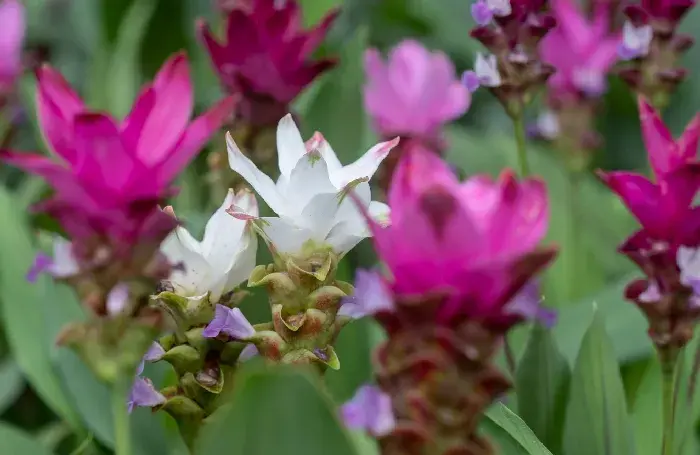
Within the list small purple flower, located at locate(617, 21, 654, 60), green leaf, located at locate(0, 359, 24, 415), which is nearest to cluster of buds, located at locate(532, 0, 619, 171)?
small purple flower, located at locate(617, 21, 654, 60)

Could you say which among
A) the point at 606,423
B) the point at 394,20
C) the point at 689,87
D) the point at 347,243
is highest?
the point at 347,243

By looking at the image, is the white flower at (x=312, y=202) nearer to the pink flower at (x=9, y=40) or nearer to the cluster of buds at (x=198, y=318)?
the cluster of buds at (x=198, y=318)

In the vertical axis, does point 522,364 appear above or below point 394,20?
above

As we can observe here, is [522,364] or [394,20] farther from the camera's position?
[394,20]

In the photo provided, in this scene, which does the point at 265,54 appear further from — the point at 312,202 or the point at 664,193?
the point at 664,193

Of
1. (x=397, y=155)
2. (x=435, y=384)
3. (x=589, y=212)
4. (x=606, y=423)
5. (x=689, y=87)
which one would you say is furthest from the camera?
(x=689, y=87)

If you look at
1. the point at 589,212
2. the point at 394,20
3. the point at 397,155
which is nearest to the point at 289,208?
the point at 397,155

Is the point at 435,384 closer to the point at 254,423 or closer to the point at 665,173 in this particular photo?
the point at 254,423
